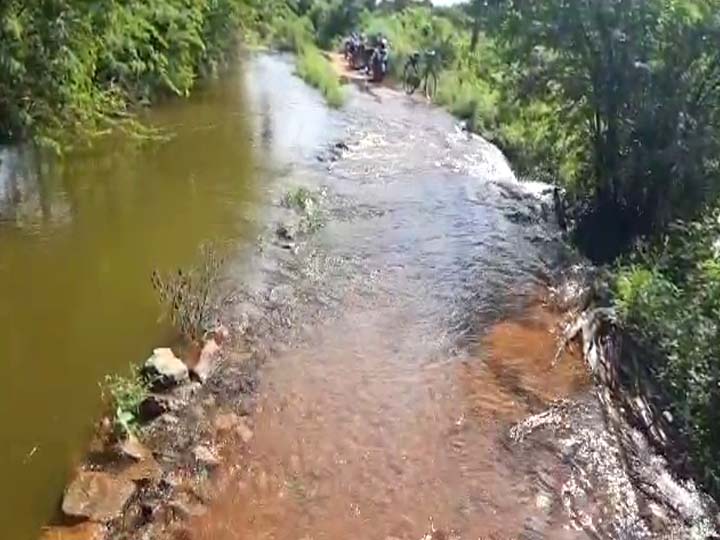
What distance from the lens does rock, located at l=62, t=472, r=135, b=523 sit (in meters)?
6.23

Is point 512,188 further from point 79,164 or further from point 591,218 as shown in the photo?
point 79,164

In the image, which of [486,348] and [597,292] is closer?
[486,348]

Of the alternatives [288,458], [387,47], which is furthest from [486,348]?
[387,47]

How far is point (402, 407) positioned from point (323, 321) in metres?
1.87

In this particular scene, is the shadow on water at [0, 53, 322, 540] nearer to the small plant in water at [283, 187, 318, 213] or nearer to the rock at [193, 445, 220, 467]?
the small plant in water at [283, 187, 318, 213]

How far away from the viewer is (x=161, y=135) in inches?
679

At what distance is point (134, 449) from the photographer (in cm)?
695

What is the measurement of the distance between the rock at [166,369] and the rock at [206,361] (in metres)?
0.13

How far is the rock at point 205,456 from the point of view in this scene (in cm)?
691

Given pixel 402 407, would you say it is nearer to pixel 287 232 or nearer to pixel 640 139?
pixel 287 232

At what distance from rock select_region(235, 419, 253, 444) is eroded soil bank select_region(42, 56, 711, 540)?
2 centimetres

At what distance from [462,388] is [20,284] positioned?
5394 millimetres

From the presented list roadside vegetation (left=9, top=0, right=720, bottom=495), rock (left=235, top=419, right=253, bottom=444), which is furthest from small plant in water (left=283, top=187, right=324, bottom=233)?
rock (left=235, top=419, right=253, bottom=444)

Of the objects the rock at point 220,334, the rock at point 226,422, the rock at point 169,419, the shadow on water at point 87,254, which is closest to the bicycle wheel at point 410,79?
the shadow on water at point 87,254
